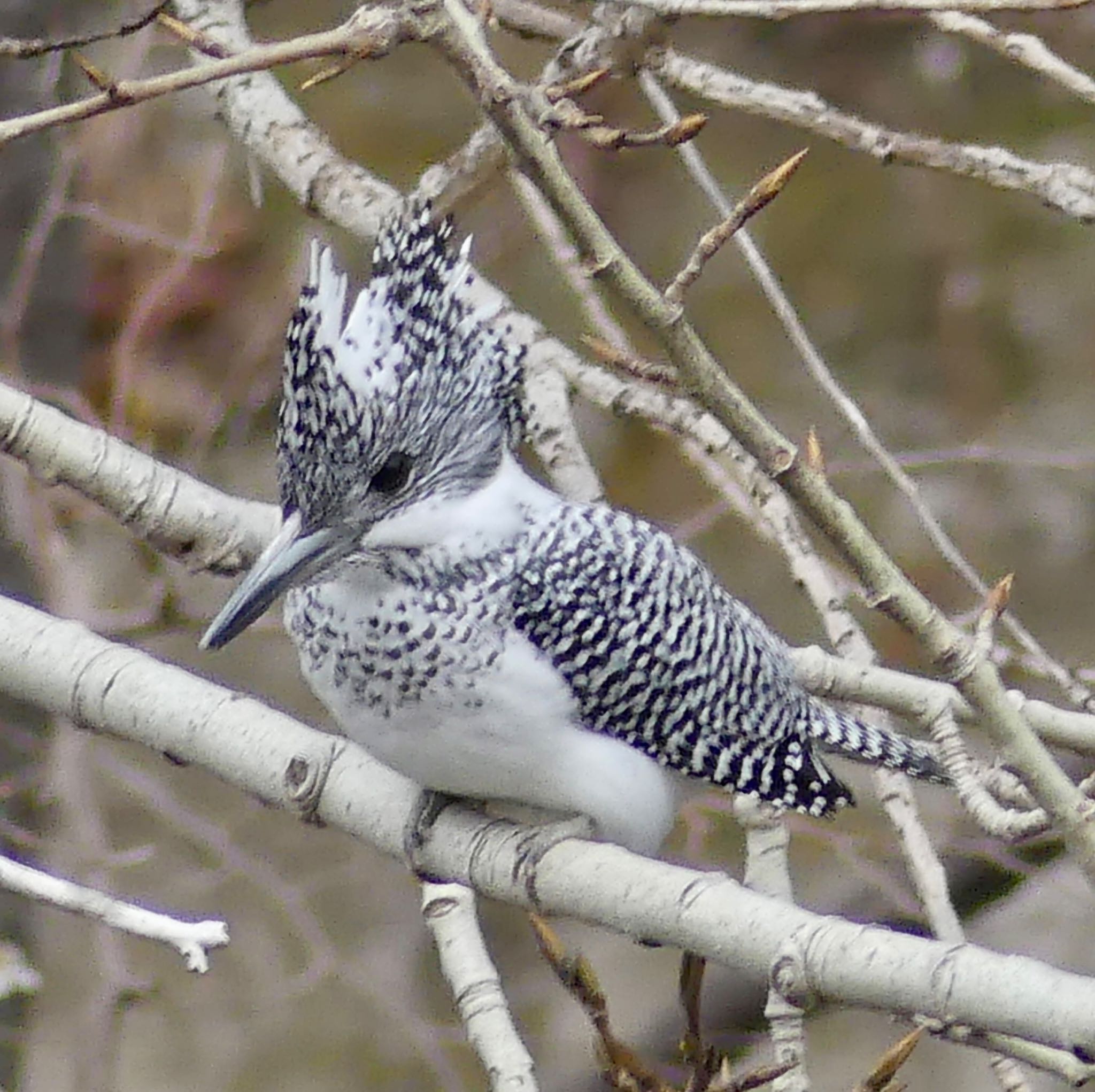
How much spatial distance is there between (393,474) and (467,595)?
133 mm

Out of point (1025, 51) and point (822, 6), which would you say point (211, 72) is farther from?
point (1025, 51)

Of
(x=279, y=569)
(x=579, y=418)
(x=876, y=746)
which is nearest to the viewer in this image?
(x=279, y=569)

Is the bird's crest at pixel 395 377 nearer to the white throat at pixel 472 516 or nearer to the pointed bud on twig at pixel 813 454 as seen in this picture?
the white throat at pixel 472 516

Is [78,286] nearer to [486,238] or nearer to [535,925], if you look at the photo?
[486,238]

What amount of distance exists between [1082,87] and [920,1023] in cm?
71

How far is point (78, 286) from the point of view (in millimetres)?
2334

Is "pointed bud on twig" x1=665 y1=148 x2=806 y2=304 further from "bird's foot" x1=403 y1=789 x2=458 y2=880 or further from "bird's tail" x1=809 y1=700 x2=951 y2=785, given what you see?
"bird's tail" x1=809 y1=700 x2=951 y2=785

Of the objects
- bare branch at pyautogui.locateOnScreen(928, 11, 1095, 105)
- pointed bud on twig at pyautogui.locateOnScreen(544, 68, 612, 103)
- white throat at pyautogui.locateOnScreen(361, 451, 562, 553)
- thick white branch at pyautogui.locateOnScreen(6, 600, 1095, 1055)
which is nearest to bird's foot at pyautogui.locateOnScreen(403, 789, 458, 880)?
thick white branch at pyautogui.locateOnScreen(6, 600, 1095, 1055)

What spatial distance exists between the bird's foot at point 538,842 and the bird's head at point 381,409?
250 mm

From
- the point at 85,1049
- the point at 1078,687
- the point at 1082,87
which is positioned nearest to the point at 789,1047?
the point at 1078,687

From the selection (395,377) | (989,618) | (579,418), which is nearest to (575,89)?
(395,377)

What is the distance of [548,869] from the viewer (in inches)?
47.7

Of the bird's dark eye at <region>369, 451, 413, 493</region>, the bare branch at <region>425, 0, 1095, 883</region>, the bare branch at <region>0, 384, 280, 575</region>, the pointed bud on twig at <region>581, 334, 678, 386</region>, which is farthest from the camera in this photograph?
the bare branch at <region>0, 384, 280, 575</region>

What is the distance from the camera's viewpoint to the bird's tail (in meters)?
1.62
